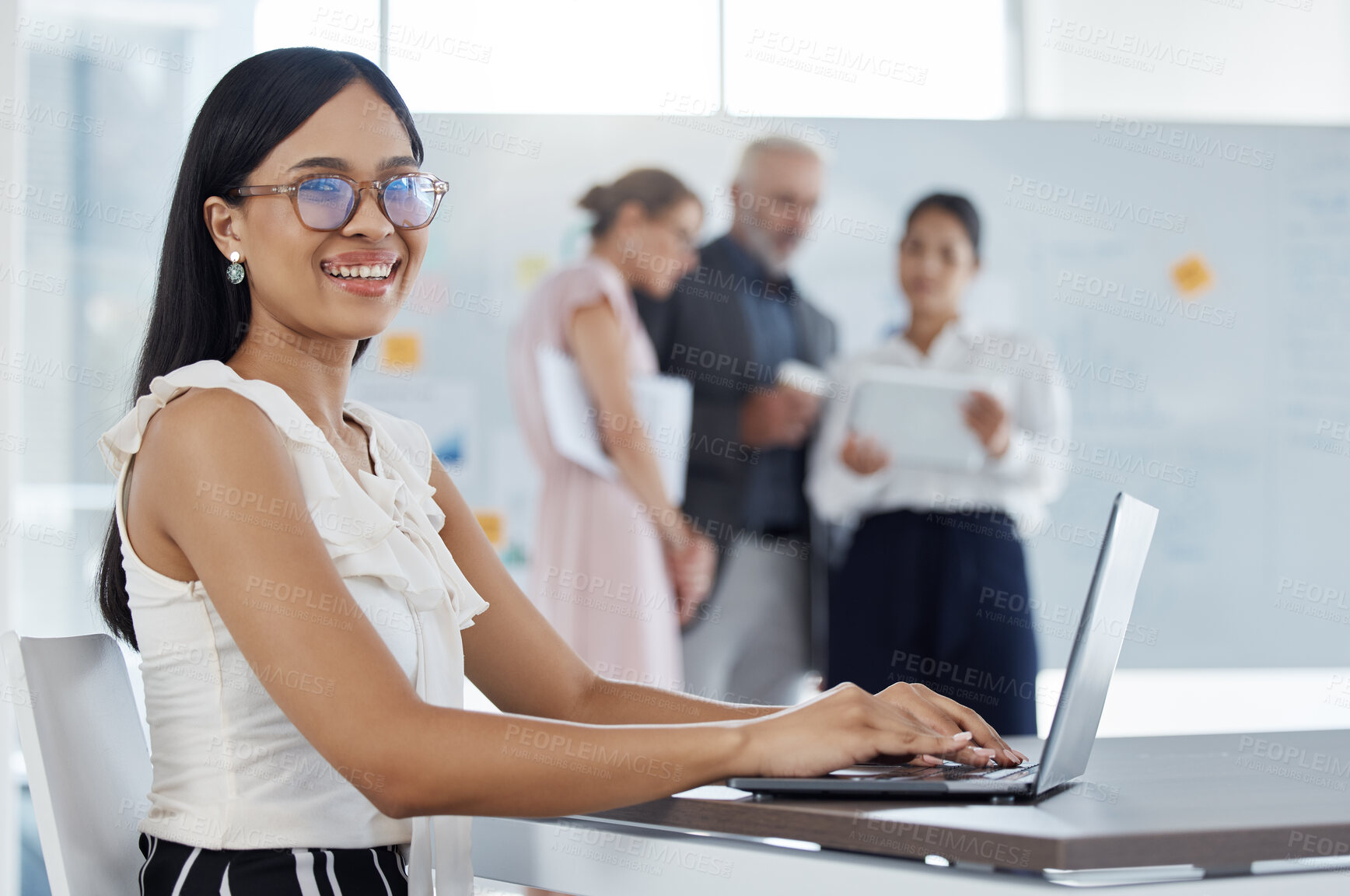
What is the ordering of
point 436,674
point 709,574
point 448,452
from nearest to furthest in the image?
1. point 436,674
2. point 709,574
3. point 448,452

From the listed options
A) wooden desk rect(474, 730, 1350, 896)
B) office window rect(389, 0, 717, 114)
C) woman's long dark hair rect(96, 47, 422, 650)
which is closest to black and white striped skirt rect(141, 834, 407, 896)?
wooden desk rect(474, 730, 1350, 896)

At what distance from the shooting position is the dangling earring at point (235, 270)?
1229 mm

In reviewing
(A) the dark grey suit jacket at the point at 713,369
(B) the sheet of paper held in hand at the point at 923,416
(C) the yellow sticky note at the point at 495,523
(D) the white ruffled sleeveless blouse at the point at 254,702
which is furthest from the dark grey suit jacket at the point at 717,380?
Answer: (D) the white ruffled sleeveless blouse at the point at 254,702

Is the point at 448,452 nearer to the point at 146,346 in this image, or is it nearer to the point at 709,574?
the point at 709,574

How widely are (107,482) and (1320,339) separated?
3656 millimetres

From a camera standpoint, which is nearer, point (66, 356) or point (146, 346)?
point (146, 346)

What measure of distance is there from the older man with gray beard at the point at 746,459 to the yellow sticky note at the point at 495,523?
1.87ft

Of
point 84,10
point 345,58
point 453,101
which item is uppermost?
point 84,10

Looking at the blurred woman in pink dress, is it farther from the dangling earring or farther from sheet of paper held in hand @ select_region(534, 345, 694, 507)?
the dangling earring

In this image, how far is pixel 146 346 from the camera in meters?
1.25

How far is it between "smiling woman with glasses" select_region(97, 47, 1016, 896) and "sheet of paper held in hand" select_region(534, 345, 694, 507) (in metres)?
1.77

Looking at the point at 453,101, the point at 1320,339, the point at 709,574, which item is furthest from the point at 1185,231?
the point at 453,101

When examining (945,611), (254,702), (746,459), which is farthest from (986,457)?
(254,702)

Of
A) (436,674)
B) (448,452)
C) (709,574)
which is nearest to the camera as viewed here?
(436,674)
